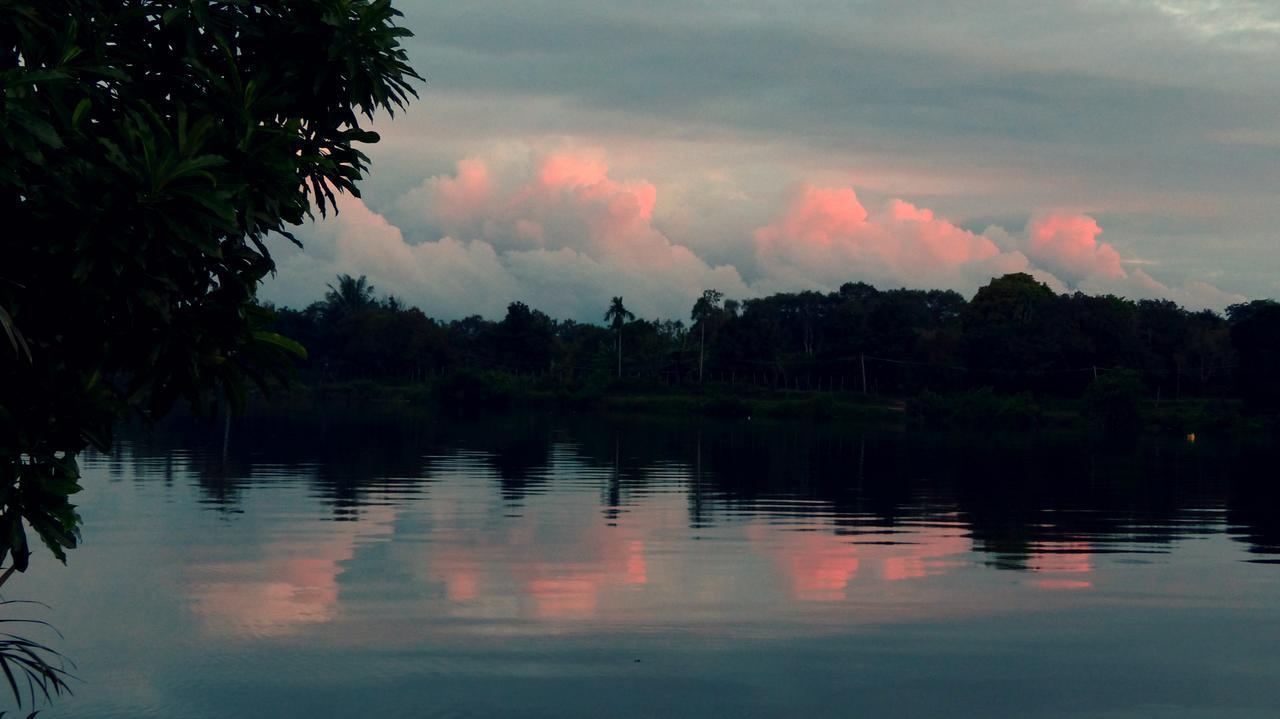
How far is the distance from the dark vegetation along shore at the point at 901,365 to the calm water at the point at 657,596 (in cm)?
6784

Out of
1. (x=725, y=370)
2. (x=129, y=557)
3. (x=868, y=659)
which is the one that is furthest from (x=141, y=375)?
(x=725, y=370)

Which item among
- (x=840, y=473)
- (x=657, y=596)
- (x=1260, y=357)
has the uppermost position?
(x=1260, y=357)

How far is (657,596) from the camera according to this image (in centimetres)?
2473

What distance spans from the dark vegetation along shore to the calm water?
67839 millimetres

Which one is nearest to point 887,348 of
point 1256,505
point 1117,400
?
point 1117,400

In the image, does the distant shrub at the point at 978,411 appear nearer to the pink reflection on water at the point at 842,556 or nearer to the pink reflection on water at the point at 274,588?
the pink reflection on water at the point at 842,556

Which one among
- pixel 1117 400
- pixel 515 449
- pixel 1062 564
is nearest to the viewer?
pixel 1062 564

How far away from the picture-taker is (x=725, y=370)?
157 meters

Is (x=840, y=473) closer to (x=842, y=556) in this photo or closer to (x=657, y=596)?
(x=842, y=556)

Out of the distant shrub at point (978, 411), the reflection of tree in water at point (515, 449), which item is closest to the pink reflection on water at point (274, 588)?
the reflection of tree in water at point (515, 449)

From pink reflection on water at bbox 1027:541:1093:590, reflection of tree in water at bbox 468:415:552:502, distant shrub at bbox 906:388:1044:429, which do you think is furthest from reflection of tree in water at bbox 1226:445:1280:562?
distant shrub at bbox 906:388:1044:429

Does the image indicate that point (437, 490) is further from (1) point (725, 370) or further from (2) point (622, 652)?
(1) point (725, 370)

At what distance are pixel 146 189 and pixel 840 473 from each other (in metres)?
50.6

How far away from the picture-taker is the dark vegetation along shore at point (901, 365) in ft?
387
